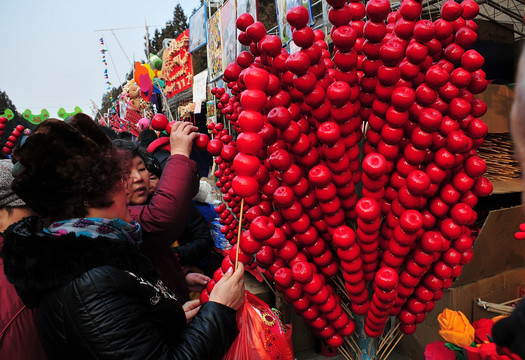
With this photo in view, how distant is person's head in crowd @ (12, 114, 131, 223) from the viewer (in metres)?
0.90

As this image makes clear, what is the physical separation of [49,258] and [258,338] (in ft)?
1.97

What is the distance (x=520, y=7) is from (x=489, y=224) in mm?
3415

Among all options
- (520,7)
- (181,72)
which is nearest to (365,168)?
(520,7)

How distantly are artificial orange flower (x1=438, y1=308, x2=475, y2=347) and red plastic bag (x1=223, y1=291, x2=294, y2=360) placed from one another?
550mm

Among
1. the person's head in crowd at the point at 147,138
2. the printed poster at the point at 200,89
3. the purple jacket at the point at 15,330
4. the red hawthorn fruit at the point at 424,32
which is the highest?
the printed poster at the point at 200,89

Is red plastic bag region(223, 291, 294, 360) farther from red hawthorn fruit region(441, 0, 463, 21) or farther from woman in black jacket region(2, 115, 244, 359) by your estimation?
red hawthorn fruit region(441, 0, 463, 21)

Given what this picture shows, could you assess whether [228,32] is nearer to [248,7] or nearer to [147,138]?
[248,7]

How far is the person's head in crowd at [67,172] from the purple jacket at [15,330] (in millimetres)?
419

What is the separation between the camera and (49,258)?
2.81ft

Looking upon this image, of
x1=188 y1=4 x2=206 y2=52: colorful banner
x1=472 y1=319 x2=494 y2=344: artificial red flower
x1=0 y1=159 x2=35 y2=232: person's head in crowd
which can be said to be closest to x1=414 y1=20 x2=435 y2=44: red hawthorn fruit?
x1=472 y1=319 x2=494 y2=344: artificial red flower

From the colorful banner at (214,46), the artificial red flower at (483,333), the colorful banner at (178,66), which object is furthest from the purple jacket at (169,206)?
the colorful banner at (178,66)

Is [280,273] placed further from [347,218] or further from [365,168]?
[365,168]

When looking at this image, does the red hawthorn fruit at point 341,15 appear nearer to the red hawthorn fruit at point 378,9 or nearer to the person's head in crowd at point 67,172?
the red hawthorn fruit at point 378,9

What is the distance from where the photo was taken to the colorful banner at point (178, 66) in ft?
24.0
